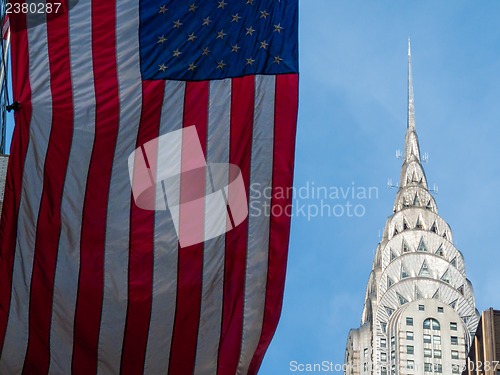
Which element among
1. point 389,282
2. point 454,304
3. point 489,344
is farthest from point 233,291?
point 389,282

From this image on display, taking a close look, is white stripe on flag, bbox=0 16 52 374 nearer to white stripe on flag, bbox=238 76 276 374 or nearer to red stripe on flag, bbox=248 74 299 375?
white stripe on flag, bbox=238 76 276 374

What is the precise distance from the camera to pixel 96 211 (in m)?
22.8

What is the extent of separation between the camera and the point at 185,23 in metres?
24.8

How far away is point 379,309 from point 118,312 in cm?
14322

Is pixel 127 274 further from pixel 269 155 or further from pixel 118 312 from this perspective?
pixel 269 155

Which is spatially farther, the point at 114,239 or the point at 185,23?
the point at 185,23

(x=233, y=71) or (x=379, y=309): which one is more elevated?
(x=379, y=309)

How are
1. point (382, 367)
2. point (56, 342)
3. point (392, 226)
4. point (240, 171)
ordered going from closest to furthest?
1. point (56, 342)
2. point (240, 171)
3. point (382, 367)
4. point (392, 226)

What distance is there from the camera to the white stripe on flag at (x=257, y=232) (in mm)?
23312

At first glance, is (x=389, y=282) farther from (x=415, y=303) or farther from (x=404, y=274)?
(x=415, y=303)

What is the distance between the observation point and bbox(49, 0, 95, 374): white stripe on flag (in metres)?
22.4

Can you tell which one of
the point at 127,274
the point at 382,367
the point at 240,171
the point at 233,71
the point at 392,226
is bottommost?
the point at 127,274

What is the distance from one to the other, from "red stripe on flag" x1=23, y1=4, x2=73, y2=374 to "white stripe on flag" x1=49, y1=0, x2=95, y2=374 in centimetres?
9

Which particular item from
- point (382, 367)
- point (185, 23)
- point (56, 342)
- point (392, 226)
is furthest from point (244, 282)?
point (392, 226)
